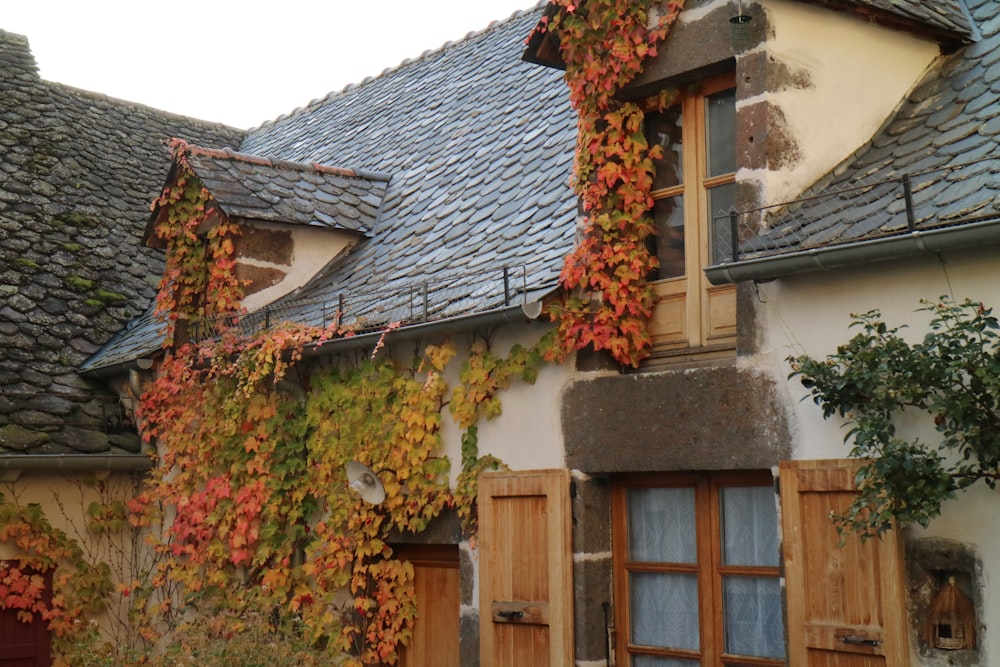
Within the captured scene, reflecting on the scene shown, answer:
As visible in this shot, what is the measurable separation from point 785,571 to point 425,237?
14.1 ft

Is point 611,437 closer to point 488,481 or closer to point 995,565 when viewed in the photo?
point 488,481

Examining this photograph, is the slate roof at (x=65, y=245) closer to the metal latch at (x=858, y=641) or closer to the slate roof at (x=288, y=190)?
the slate roof at (x=288, y=190)

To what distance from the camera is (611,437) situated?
6637 mm

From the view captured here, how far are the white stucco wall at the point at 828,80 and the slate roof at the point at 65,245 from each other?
6337 mm

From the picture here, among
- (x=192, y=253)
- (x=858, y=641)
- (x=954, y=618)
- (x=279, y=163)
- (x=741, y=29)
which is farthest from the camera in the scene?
(x=279, y=163)

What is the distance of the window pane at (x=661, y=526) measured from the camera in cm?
651

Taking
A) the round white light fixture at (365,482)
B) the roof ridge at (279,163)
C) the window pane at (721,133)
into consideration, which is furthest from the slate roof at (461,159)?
the round white light fixture at (365,482)

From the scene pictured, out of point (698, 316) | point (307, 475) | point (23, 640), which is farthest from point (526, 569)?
point (23, 640)

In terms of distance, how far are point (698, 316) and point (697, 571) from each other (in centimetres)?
130

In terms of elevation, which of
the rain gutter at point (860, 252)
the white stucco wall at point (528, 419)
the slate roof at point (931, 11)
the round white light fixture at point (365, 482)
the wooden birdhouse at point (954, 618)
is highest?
the slate roof at point (931, 11)

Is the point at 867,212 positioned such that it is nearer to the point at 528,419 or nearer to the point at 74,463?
the point at 528,419

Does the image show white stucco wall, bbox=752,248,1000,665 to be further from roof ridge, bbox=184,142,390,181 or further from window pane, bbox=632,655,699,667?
roof ridge, bbox=184,142,390,181

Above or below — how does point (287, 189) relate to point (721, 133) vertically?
above

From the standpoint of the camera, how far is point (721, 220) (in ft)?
21.5
